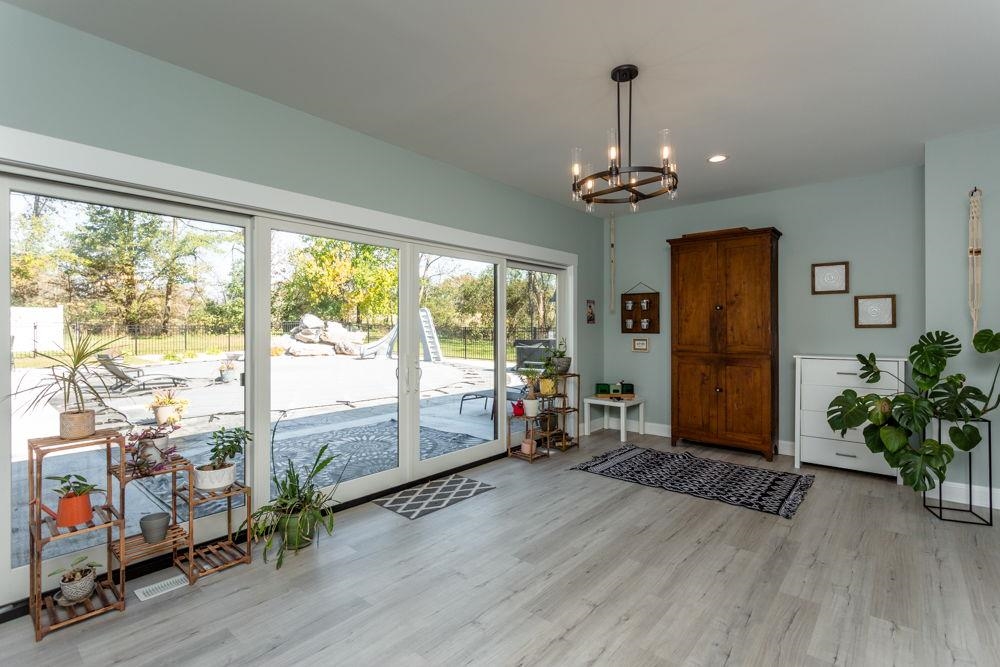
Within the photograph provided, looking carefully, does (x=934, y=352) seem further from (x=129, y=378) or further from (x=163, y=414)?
(x=129, y=378)

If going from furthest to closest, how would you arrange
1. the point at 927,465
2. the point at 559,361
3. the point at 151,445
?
the point at 559,361 → the point at 927,465 → the point at 151,445

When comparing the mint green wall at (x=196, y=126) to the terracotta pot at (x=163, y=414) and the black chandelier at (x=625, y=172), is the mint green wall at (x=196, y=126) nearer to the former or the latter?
the terracotta pot at (x=163, y=414)

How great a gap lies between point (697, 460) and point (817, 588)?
7.39 feet

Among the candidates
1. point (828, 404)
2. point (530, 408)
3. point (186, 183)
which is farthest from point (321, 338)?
point (828, 404)

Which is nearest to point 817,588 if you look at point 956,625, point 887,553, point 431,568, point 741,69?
point 956,625

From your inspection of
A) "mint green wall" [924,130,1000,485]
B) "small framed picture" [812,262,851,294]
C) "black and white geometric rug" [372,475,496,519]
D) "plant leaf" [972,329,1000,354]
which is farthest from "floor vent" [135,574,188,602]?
"small framed picture" [812,262,851,294]

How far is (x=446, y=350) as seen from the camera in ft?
14.0

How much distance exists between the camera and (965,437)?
10.7 ft

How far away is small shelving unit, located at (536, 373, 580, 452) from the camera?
4969mm

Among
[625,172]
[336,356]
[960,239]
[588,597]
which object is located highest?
[625,172]

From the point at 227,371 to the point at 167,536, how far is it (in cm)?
94

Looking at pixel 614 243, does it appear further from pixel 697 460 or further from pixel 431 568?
pixel 431 568

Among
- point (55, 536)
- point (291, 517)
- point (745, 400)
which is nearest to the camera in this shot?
point (55, 536)

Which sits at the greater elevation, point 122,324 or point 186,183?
point 186,183
